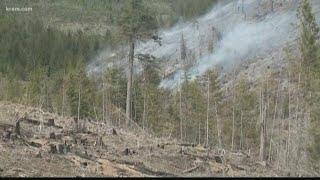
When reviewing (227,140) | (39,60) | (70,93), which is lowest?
(227,140)

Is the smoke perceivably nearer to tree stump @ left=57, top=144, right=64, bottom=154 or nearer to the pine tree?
the pine tree

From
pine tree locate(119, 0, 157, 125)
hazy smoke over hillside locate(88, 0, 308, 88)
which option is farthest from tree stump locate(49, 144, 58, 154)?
hazy smoke over hillside locate(88, 0, 308, 88)

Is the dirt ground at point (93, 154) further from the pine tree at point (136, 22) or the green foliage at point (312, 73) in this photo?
the green foliage at point (312, 73)

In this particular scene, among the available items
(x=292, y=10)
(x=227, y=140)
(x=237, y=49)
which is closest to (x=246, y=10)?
(x=292, y=10)

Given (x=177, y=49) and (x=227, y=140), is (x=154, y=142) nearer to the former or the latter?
(x=227, y=140)

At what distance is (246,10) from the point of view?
535 feet

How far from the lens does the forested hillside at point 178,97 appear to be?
17266mm

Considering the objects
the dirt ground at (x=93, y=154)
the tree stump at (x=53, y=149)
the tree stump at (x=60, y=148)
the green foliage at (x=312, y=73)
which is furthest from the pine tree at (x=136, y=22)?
the tree stump at (x=53, y=149)

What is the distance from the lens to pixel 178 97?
6488cm

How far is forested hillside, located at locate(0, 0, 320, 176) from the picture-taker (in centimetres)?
1727

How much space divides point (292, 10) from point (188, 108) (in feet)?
299

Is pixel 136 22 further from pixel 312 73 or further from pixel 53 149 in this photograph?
pixel 53 149

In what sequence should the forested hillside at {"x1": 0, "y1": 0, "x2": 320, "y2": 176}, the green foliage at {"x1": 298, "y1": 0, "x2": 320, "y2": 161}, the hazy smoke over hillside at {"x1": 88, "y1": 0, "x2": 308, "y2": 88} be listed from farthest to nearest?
the hazy smoke over hillside at {"x1": 88, "y1": 0, "x2": 308, "y2": 88}, the green foliage at {"x1": 298, "y1": 0, "x2": 320, "y2": 161}, the forested hillside at {"x1": 0, "y1": 0, "x2": 320, "y2": 176}

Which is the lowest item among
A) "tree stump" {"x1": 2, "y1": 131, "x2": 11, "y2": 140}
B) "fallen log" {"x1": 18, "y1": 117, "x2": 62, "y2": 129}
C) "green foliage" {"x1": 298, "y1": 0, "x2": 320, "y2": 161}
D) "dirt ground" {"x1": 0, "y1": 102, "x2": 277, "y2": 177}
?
"dirt ground" {"x1": 0, "y1": 102, "x2": 277, "y2": 177}
